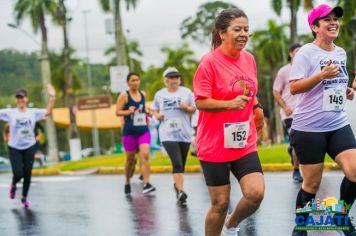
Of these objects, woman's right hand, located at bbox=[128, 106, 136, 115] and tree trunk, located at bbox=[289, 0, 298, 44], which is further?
tree trunk, located at bbox=[289, 0, 298, 44]

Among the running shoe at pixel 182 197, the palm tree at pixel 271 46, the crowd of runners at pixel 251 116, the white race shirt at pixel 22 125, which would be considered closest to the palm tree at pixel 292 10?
the palm tree at pixel 271 46

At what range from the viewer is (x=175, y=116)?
9.97 m

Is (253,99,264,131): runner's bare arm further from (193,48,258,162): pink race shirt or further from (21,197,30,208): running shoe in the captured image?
(21,197,30,208): running shoe

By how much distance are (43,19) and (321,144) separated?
1388 inches

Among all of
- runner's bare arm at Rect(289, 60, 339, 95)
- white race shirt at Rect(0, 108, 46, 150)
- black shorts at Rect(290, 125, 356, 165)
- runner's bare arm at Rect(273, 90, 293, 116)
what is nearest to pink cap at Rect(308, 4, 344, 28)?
runner's bare arm at Rect(289, 60, 339, 95)

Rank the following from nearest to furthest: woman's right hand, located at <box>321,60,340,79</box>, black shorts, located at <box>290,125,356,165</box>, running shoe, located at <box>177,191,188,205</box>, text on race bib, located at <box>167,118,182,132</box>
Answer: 1. woman's right hand, located at <box>321,60,340,79</box>
2. black shorts, located at <box>290,125,356,165</box>
3. running shoe, located at <box>177,191,188,205</box>
4. text on race bib, located at <box>167,118,182,132</box>

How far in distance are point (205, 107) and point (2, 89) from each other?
85773 millimetres

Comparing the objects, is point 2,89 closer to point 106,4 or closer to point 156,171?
point 106,4

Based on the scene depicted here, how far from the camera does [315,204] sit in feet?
18.2

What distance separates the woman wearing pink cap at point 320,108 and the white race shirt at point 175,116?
4145 millimetres

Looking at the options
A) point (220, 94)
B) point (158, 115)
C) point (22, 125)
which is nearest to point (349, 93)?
point (220, 94)

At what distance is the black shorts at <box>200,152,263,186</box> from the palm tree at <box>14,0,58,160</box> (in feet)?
110

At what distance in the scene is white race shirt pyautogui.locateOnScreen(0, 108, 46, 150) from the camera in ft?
34.3

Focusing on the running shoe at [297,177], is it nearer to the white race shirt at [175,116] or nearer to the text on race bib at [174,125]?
the white race shirt at [175,116]
